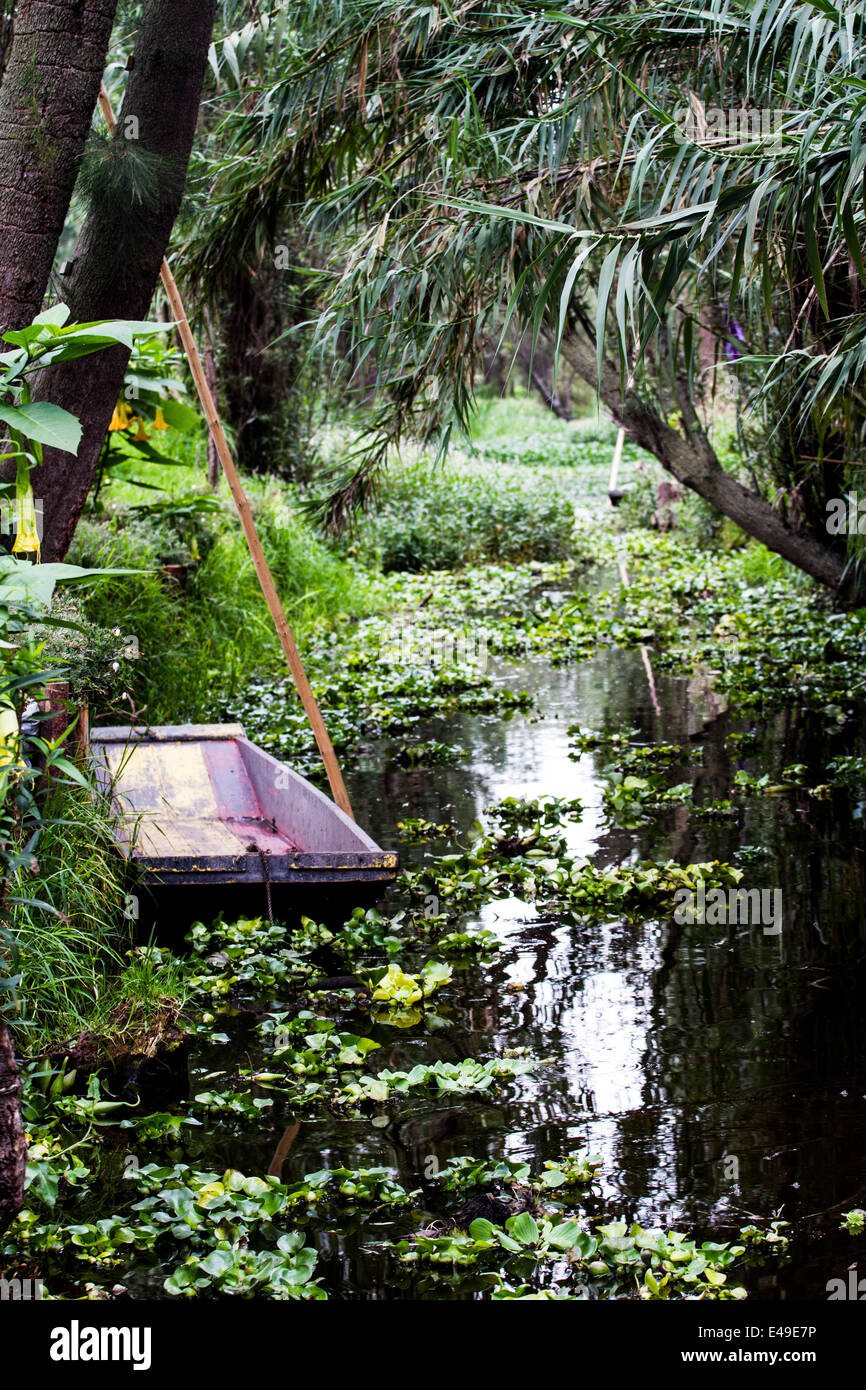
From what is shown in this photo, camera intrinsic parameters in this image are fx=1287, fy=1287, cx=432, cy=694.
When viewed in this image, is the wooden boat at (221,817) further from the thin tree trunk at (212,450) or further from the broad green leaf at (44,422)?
the thin tree trunk at (212,450)

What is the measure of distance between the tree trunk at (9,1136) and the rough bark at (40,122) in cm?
268

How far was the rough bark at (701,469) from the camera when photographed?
335 inches

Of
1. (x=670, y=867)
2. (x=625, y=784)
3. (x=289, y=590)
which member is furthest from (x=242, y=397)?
(x=670, y=867)

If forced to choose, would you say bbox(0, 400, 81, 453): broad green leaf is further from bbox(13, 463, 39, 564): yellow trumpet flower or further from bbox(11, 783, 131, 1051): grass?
bbox(11, 783, 131, 1051): grass

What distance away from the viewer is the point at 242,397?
13422 millimetres

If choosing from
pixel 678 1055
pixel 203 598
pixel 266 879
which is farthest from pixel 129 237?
pixel 203 598

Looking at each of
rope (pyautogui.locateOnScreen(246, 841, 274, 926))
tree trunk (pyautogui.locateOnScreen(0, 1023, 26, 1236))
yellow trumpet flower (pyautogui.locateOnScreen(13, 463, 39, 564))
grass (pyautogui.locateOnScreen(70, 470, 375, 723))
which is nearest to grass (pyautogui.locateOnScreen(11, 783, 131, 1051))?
rope (pyautogui.locateOnScreen(246, 841, 274, 926))

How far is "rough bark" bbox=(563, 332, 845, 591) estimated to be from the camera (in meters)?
8.51

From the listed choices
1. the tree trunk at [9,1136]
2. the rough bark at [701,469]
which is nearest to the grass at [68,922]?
the tree trunk at [9,1136]

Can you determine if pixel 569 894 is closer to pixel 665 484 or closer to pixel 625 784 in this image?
pixel 625 784

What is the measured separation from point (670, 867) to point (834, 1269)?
259 cm

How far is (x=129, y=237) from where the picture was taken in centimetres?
473

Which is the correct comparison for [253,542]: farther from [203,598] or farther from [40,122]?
[203,598]

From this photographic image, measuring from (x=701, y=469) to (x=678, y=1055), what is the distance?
551 centimetres
